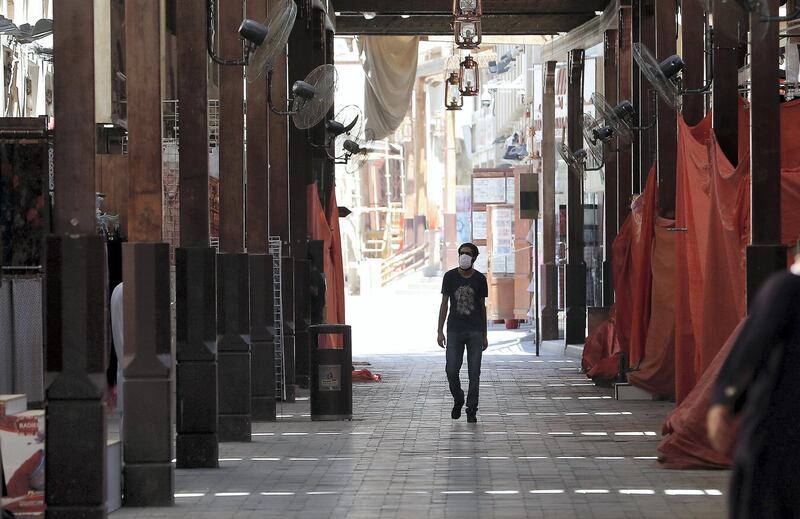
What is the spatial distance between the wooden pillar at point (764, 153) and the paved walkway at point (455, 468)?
5.30ft

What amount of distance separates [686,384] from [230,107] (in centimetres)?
461

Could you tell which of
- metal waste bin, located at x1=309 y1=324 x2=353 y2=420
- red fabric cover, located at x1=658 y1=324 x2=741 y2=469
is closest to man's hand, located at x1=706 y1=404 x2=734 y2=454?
red fabric cover, located at x1=658 y1=324 x2=741 y2=469

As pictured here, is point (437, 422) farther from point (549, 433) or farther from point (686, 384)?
point (686, 384)

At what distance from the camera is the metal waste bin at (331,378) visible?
1533cm

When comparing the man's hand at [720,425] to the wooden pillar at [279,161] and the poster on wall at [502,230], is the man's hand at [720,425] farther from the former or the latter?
the poster on wall at [502,230]

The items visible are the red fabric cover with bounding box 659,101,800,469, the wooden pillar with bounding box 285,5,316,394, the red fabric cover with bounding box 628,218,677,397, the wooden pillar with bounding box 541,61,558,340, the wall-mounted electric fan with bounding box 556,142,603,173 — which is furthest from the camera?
the wooden pillar with bounding box 541,61,558,340

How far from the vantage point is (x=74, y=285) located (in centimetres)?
830

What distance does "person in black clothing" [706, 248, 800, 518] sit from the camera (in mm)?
5930

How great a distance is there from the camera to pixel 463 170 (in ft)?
222

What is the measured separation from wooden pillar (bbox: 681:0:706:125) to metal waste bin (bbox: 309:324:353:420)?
4000 millimetres

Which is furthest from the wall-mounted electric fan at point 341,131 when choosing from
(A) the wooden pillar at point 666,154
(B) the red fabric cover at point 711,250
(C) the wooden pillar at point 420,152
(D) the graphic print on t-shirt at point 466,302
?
(C) the wooden pillar at point 420,152

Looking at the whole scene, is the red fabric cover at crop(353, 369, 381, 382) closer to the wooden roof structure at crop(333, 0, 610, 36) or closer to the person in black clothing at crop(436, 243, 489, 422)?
the person in black clothing at crop(436, 243, 489, 422)

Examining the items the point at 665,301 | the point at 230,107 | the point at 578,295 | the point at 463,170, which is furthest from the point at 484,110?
the point at 230,107

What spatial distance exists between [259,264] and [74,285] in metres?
6.76
